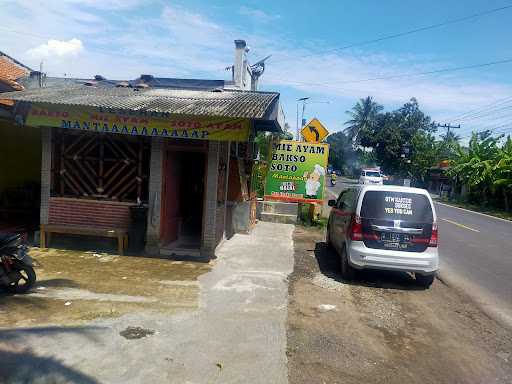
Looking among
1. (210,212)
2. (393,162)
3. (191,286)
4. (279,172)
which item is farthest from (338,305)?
(393,162)

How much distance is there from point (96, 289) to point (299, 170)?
9198 mm

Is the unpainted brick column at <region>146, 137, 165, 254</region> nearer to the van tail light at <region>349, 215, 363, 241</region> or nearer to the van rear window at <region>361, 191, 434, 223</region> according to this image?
the van tail light at <region>349, 215, 363, 241</region>

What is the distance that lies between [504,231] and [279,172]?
10.0 meters

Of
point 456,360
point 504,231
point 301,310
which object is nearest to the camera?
point 456,360

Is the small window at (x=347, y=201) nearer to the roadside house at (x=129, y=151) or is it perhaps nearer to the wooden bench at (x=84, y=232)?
the roadside house at (x=129, y=151)

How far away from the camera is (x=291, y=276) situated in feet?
26.7

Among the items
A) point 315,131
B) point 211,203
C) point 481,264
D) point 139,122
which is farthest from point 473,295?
point 315,131

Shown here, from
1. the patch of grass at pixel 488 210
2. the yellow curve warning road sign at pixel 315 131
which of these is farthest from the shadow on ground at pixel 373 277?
the patch of grass at pixel 488 210

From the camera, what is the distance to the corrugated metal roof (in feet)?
27.8

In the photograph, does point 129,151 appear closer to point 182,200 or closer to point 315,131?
point 182,200

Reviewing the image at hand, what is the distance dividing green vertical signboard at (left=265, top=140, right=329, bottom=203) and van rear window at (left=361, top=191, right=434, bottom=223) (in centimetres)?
686

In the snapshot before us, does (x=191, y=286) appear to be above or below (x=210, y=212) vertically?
below

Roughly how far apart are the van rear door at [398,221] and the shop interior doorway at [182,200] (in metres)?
3.98

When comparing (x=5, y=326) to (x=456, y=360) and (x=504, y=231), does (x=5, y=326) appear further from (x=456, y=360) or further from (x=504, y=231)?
(x=504, y=231)
